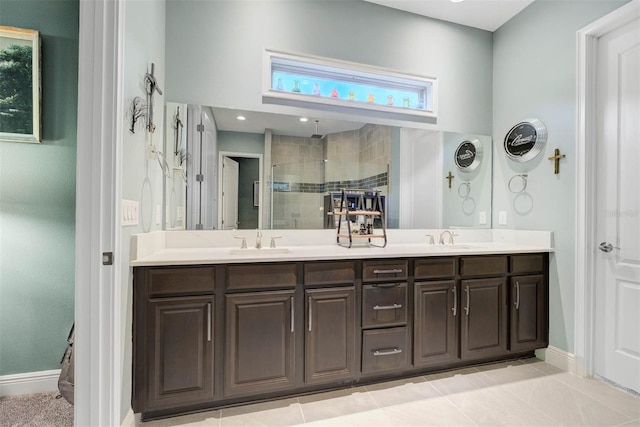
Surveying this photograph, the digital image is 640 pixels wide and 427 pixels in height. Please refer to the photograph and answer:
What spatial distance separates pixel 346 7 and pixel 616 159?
2303mm

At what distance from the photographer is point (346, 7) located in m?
2.53

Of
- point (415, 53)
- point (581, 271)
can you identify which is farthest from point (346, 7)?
point (581, 271)

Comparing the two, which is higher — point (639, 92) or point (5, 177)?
point (639, 92)

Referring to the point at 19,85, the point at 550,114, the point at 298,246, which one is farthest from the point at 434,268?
the point at 19,85

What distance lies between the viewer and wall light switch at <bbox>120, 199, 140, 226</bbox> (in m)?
1.40

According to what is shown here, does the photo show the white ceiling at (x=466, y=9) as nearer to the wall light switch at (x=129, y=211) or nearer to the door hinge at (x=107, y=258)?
the wall light switch at (x=129, y=211)

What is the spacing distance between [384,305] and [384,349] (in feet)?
0.92

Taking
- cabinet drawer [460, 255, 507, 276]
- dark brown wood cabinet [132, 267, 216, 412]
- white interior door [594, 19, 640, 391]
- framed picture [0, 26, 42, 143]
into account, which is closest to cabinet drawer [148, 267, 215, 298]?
dark brown wood cabinet [132, 267, 216, 412]

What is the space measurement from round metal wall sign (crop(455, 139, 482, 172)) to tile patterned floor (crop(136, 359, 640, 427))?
1742 millimetres

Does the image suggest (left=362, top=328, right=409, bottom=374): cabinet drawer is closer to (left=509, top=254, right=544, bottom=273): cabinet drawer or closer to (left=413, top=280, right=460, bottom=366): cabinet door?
(left=413, top=280, right=460, bottom=366): cabinet door

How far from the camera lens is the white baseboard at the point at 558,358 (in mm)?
2194

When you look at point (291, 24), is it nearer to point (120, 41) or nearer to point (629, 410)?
point (120, 41)

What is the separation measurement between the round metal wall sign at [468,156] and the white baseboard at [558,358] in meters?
1.60

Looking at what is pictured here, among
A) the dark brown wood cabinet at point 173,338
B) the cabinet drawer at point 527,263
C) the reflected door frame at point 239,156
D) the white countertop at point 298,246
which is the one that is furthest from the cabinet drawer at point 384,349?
the reflected door frame at point 239,156
